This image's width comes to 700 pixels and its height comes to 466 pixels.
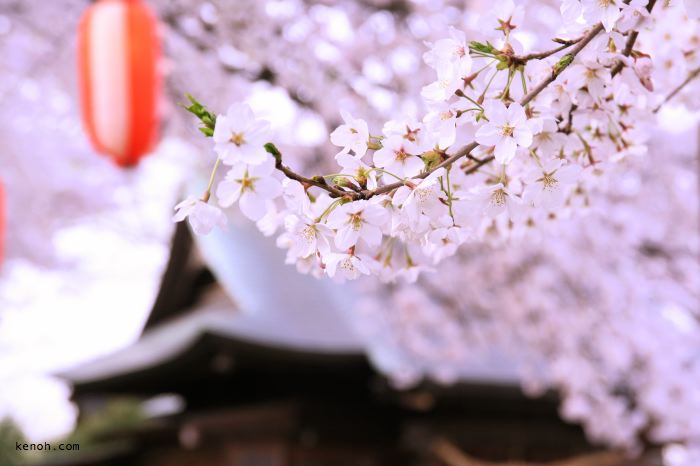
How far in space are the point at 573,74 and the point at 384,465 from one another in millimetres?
6213

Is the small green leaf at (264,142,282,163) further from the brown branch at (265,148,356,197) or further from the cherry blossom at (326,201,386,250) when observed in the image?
the cherry blossom at (326,201,386,250)

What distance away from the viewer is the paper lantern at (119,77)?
367cm

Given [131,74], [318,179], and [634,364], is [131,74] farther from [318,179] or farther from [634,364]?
[634,364]

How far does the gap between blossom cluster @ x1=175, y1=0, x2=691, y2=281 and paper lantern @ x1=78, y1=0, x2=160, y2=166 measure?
8.46 ft

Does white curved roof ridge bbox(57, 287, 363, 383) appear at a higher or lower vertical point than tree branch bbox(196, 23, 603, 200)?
higher

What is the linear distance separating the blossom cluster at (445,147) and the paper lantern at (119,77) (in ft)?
8.46

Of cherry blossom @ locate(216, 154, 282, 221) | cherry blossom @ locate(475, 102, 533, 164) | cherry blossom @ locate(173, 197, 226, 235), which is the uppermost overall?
cherry blossom @ locate(475, 102, 533, 164)

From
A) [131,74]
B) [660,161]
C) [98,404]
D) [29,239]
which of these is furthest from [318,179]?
[98,404]

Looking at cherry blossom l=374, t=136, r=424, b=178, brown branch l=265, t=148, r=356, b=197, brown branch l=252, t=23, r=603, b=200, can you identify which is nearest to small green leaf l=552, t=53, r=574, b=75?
brown branch l=252, t=23, r=603, b=200

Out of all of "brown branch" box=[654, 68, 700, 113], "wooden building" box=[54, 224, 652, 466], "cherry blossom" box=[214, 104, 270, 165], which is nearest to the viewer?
"cherry blossom" box=[214, 104, 270, 165]

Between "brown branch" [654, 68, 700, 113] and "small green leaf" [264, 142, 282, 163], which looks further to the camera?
"brown branch" [654, 68, 700, 113]

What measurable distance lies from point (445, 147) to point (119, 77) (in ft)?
9.47

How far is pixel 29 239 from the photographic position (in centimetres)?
1023

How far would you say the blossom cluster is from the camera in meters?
1.11
